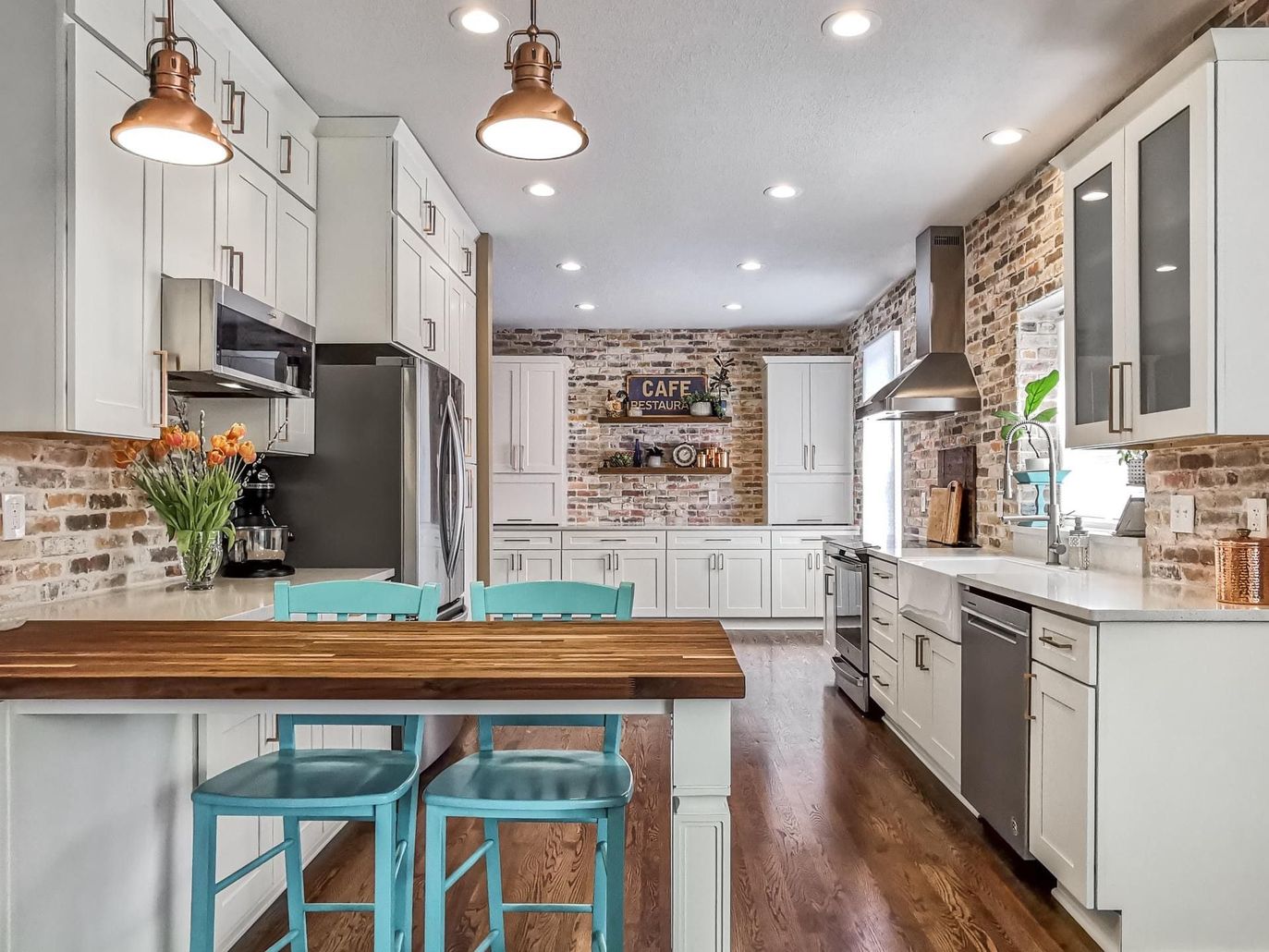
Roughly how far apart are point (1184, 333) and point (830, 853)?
1907 mm

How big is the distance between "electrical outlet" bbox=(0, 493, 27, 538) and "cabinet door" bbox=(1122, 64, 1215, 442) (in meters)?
3.02

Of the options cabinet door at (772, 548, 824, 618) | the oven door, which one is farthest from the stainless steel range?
cabinet door at (772, 548, 824, 618)

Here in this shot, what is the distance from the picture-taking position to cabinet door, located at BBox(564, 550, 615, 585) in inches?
283

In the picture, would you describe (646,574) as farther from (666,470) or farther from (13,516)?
(13,516)

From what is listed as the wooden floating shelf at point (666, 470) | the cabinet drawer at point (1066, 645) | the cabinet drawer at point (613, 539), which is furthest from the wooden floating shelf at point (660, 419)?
the cabinet drawer at point (1066, 645)

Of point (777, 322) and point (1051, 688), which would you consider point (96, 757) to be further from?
point (777, 322)

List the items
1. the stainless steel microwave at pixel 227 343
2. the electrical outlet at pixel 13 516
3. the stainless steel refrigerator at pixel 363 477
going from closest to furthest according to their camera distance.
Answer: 1. the electrical outlet at pixel 13 516
2. the stainless steel microwave at pixel 227 343
3. the stainless steel refrigerator at pixel 363 477

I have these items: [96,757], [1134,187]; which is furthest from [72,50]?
[1134,187]

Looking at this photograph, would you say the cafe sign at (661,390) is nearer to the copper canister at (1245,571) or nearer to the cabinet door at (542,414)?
the cabinet door at (542,414)

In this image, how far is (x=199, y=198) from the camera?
2574mm

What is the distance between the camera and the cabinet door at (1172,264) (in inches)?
87.7

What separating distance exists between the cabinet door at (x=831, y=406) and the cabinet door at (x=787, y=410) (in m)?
0.06

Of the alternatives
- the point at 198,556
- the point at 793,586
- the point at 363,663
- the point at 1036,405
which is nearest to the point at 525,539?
the point at 793,586

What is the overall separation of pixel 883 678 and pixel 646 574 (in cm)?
314
